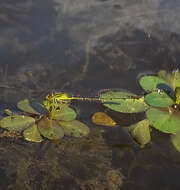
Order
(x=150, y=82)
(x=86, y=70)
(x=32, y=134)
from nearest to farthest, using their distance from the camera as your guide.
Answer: (x=32, y=134) → (x=150, y=82) → (x=86, y=70)

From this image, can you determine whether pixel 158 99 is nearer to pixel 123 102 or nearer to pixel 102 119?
pixel 123 102

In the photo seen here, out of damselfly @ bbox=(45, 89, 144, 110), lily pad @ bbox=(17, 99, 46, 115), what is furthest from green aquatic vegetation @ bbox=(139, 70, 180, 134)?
lily pad @ bbox=(17, 99, 46, 115)

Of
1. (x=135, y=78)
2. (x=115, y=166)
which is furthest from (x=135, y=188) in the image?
(x=135, y=78)

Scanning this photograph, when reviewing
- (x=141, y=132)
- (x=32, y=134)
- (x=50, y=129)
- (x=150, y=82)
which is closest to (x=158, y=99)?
(x=150, y=82)

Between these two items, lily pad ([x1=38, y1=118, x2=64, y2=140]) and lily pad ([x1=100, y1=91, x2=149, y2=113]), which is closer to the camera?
lily pad ([x1=38, y1=118, x2=64, y2=140])

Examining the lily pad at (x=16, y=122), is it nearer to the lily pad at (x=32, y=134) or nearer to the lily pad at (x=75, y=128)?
the lily pad at (x=32, y=134)

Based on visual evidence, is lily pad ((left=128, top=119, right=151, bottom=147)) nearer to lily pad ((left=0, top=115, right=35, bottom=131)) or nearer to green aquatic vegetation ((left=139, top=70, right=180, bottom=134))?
green aquatic vegetation ((left=139, top=70, right=180, bottom=134))

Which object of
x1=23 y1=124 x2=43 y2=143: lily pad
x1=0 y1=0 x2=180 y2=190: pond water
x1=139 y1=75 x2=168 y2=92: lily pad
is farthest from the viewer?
x1=139 y1=75 x2=168 y2=92: lily pad

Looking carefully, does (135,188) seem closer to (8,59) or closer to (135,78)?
(135,78)
